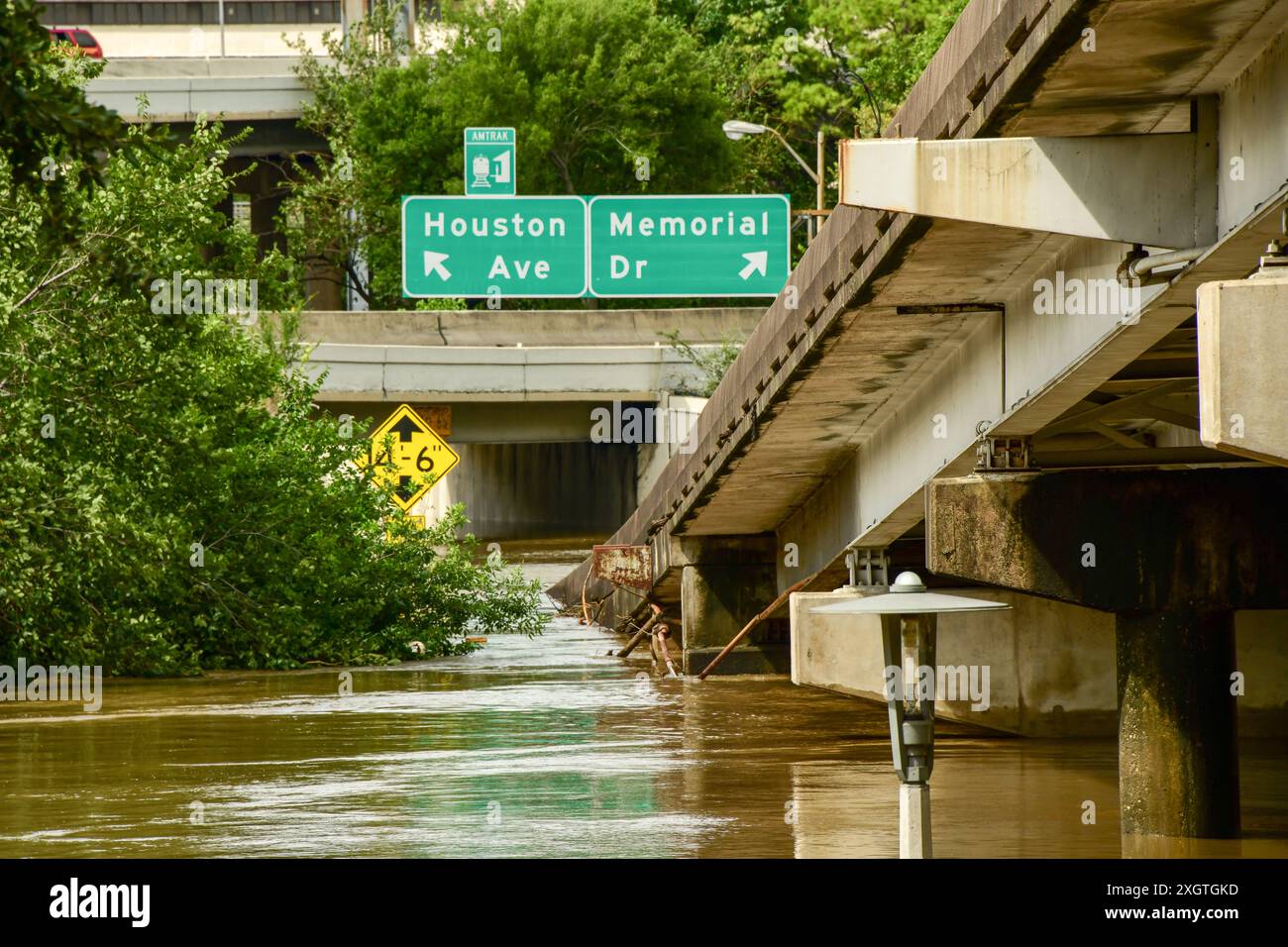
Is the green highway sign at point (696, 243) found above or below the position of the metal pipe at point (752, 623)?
above

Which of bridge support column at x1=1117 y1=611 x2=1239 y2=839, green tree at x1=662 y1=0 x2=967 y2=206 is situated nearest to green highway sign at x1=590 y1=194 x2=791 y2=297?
bridge support column at x1=1117 y1=611 x2=1239 y2=839

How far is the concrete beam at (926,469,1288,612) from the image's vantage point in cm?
1073

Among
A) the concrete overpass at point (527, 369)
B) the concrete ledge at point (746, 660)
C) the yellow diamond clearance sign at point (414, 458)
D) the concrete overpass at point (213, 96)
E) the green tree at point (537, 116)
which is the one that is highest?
the concrete overpass at point (213, 96)

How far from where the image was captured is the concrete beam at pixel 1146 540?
10.7 metres

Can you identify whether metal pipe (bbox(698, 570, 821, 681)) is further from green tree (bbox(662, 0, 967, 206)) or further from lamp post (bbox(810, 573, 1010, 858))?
green tree (bbox(662, 0, 967, 206))

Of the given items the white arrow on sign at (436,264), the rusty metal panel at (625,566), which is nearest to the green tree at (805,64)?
the white arrow on sign at (436,264)

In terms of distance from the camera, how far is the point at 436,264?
1223 inches

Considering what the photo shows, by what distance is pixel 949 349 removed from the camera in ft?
45.3

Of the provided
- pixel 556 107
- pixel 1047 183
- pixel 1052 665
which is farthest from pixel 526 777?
pixel 556 107

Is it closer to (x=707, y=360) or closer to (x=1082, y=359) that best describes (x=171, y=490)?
(x=1082, y=359)

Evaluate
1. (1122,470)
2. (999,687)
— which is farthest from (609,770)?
(1122,470)

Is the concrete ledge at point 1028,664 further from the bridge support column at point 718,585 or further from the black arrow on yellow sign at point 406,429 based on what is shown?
the black arrow on yellow sign at point 406,429

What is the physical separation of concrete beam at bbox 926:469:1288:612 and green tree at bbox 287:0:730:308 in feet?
147

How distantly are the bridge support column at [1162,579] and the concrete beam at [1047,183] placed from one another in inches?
74.4
